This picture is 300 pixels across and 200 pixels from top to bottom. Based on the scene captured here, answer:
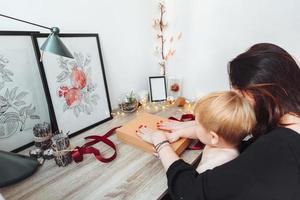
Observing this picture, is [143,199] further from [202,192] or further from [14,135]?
[14,135]

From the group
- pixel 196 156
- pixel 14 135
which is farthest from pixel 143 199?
pixel 14 135

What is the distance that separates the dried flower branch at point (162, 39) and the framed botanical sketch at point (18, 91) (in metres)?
0.88

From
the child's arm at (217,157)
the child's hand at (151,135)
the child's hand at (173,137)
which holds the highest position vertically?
the child's hand at (151,135)

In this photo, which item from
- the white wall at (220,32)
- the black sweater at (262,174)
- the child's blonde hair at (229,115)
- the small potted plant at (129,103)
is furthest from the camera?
the small potted plant at (129,103)

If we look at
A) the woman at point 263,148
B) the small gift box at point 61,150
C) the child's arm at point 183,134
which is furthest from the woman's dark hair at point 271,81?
the small gift box at point 61,150

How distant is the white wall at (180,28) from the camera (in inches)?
43.1

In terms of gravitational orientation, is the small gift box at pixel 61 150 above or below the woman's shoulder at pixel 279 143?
below

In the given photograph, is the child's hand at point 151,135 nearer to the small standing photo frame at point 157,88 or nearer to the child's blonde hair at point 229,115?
the child's blonde hair at point 229,115

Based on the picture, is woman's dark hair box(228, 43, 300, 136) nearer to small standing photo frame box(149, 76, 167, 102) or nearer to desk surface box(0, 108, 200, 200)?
desk surface box(0, 108, 200, 200)

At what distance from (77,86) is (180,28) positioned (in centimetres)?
79

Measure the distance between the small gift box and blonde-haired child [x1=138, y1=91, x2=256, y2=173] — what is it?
0.52m

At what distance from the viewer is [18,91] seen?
959mm

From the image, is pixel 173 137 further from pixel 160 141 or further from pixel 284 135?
pixel 284 135

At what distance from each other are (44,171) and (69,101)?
34 cm
